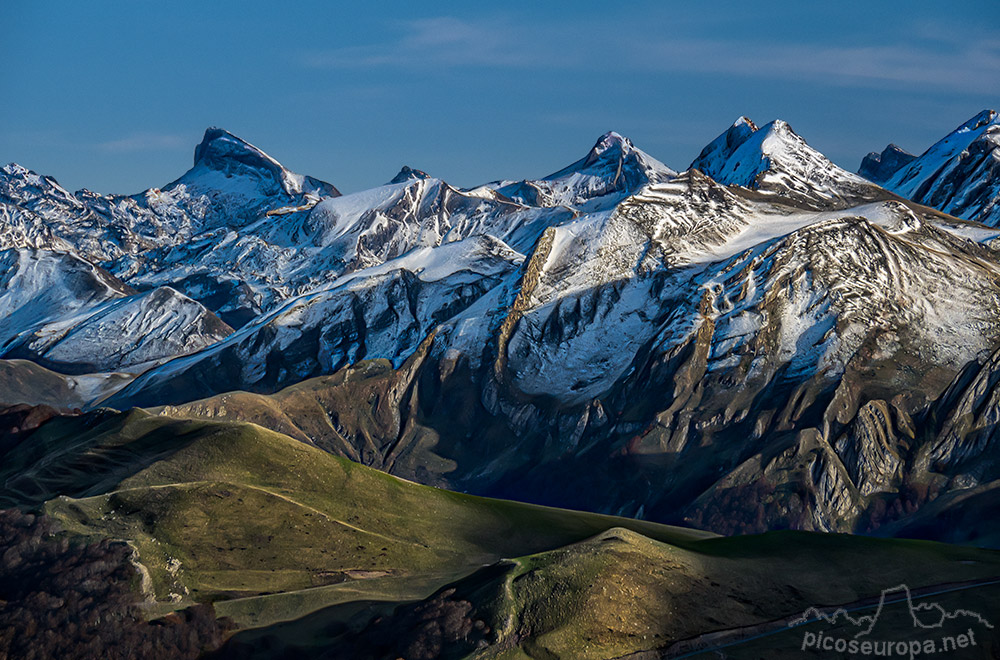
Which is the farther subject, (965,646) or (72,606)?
(72,606)

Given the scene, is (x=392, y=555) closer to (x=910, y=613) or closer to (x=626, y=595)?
(x=626, y=595)

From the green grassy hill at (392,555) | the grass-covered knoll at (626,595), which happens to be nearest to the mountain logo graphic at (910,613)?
the grass-covered knoll at (626,595)

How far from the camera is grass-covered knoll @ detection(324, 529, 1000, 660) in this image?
95438 millimetres

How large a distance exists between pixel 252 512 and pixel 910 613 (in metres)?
65.9

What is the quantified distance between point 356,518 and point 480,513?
16292 millimetres

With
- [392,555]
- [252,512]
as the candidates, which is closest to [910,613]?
[392,555]

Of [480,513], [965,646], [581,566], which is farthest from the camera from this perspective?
[480,513]

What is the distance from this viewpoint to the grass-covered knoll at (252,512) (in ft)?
385

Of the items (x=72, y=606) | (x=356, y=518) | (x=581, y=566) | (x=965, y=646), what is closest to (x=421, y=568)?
(x=356, y=518)

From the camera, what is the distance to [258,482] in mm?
133000

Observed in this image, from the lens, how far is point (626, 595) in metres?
101

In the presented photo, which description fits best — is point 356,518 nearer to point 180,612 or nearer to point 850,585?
point 180,612

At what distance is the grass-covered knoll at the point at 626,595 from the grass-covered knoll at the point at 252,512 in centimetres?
1344

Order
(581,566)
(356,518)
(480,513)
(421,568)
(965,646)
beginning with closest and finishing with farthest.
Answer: (965,646) < (581,566) < (421,568) < (356,518) < (480,513)
